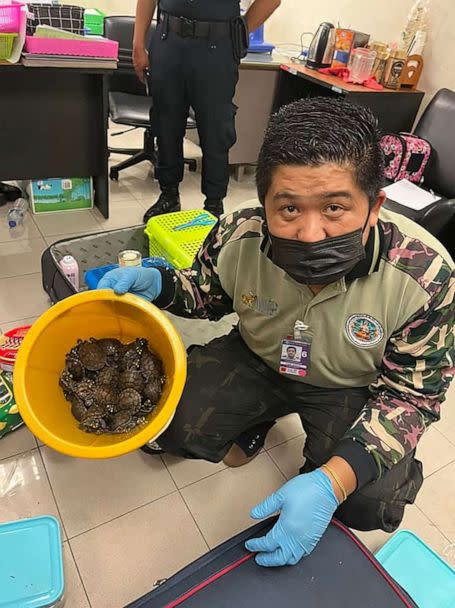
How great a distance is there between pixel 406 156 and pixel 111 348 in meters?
2.02

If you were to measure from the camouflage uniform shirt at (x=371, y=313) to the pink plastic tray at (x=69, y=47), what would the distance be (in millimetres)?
1357

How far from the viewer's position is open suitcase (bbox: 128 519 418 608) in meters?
0.83

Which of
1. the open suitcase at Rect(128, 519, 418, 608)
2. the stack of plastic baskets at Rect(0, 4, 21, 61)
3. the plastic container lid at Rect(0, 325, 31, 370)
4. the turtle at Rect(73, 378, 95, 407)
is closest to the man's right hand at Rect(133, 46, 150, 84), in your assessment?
the stack of plastic baskets at Rect(0, 4, 21, 61)

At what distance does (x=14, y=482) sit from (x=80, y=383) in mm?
453

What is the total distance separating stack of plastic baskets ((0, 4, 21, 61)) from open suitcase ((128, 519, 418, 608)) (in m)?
2.01

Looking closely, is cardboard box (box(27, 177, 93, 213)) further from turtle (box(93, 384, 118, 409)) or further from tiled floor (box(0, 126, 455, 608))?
turtle (box(93, 384, 118, 409))

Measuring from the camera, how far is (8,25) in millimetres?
1880

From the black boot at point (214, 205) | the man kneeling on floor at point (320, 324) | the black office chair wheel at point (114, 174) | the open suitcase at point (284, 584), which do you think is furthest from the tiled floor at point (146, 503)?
the black office chair wheel at point (114, 174)

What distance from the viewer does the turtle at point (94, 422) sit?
1.02 meters

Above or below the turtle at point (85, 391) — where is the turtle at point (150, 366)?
above

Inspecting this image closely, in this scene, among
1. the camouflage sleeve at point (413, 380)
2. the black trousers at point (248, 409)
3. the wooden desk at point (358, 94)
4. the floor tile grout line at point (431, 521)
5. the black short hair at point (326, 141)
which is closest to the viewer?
the black short hair at point (326, 141)

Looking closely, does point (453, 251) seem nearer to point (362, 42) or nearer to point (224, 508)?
point (362, 42)

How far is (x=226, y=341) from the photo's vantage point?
1336mm

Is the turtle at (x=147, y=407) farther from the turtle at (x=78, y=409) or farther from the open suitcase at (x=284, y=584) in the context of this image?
the open suitcase at (x=284, y=584)
